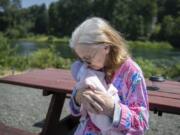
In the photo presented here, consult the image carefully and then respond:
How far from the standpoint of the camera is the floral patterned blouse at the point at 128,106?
1.54m

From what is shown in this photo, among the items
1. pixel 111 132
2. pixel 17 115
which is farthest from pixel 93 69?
pixel 17 115

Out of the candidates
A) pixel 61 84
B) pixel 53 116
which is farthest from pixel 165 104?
pixel 53 116

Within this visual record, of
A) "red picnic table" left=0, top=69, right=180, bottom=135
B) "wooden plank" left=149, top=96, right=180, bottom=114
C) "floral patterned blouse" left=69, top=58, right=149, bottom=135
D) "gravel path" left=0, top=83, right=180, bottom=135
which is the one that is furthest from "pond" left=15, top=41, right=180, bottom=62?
"floral patterned blouse" left=69, top=58, right=149, bottom=135

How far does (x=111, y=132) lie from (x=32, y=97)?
4307 mm

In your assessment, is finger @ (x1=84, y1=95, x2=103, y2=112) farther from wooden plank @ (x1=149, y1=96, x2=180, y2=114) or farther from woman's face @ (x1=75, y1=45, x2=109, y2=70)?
wooden plank @ (x1=149, y1=96, x2=180, y2=114)

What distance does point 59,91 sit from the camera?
8.86ft

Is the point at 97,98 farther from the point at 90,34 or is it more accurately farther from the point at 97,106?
the point at 90,34

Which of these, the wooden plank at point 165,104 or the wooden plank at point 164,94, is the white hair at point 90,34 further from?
the wooden plank at point 164,94

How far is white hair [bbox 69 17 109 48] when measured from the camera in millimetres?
1571

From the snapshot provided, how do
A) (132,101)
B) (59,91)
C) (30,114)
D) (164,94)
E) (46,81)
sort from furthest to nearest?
(30,114) → (46,81) → (59,91) → (164,94) → (132,101)

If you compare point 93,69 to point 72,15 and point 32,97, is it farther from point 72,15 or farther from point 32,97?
point 72,15

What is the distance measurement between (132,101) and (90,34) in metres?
0.33

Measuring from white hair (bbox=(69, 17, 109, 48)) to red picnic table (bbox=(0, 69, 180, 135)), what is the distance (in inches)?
31.0

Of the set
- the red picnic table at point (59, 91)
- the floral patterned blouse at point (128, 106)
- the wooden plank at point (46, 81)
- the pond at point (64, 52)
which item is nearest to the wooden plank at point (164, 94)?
the red picnic table at point (59, 91)
